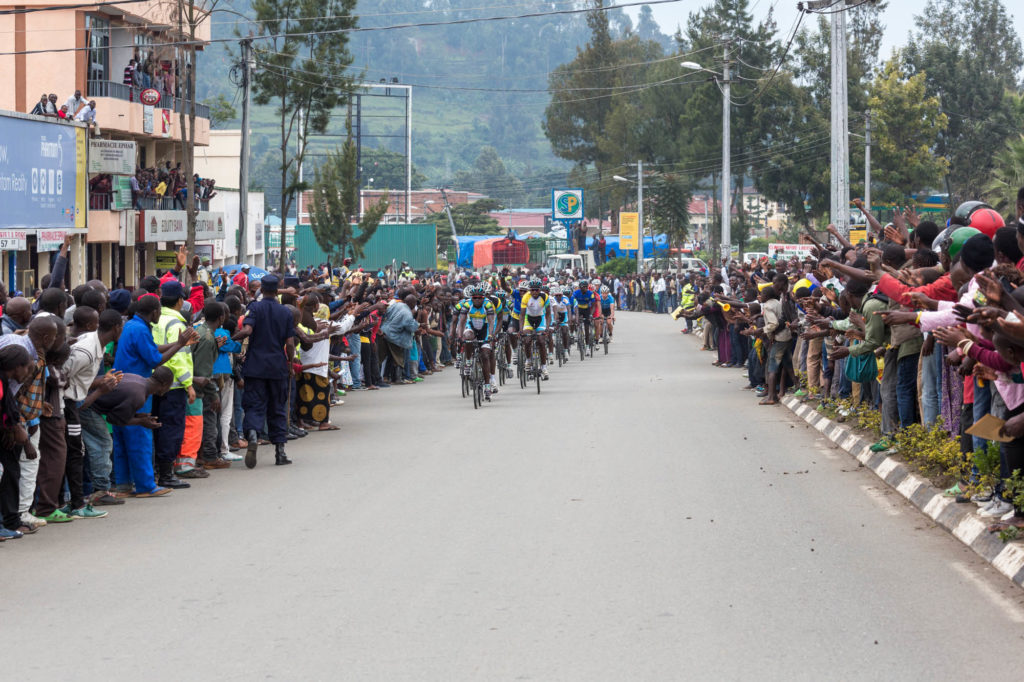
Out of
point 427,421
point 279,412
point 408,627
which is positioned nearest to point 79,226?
point 427,421

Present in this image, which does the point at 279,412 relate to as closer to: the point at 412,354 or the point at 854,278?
the point at 854,278

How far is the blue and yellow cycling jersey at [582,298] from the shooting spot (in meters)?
33.4

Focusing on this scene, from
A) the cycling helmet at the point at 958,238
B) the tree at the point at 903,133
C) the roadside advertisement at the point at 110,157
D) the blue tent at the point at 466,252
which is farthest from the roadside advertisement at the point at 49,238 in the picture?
the blue tent at the point at 466,252

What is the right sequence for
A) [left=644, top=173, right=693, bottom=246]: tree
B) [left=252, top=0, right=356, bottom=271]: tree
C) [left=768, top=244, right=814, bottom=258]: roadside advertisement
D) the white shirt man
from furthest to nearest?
[left=644, top=173, right=693, bottom=246]: tree < [left=768, top=244, right=814, bottom=258]: roadside advertisement < [left=252, top=0, right=356, bottom=271]: tree < the white shirt man

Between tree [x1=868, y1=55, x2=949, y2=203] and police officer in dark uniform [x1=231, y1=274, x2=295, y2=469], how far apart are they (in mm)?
56653

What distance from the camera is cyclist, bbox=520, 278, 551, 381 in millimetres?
23759

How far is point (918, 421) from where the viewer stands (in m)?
13.0

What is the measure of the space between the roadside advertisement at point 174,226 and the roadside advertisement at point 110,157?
7069 mm

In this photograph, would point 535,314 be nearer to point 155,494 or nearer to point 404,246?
point 155,494

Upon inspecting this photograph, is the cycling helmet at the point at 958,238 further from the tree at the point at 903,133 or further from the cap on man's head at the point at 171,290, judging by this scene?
the tree at the point at 903,133

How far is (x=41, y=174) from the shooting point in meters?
24.4

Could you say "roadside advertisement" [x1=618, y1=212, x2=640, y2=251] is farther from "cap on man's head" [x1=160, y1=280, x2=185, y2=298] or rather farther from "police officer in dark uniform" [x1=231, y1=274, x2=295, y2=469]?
"cap on man's head" [x1=160, y1=280, x2=185, y2=298]

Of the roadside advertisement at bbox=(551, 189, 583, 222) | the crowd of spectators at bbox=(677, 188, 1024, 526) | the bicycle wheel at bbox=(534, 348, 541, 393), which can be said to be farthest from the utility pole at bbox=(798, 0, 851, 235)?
the roadside advertisement at bbox=(551, 189, 583, 222)

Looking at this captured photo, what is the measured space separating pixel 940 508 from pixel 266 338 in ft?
23.8
